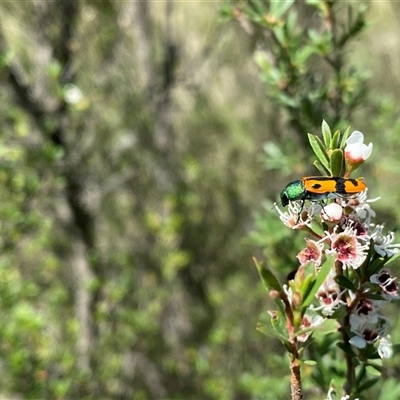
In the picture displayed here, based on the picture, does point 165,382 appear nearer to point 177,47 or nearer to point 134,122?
point 134,122

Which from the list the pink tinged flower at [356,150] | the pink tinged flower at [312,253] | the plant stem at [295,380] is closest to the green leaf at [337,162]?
the pink tinged flower at [356,150]

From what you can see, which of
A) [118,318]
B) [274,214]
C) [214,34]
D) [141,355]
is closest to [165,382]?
[141,355]

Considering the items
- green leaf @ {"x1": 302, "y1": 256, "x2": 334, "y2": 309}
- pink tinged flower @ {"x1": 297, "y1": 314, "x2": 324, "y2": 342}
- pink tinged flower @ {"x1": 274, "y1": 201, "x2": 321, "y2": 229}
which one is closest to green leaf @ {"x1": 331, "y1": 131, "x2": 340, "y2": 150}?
pink tinged flower @ {"x1": 274, "y1": 201, "x2": 321, "y2": 229}

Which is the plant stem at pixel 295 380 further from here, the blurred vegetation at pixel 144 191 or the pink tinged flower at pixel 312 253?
the blurred vegetation at pixel 144 191

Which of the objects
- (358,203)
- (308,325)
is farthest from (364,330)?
(358,203)

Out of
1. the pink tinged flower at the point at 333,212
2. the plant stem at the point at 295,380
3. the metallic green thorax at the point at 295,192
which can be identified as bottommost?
the plant stem at the point at 295,380

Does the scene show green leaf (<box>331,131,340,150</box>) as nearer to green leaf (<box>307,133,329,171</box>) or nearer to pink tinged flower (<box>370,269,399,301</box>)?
green leaf (<box>307,133,329,171</box>)
